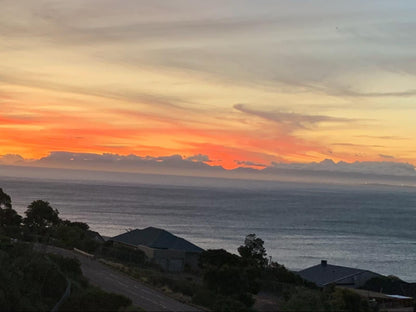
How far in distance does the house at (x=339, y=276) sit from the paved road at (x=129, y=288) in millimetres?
20000

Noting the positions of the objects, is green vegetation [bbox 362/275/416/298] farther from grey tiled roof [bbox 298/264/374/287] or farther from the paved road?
the paved road

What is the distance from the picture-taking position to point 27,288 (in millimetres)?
26766

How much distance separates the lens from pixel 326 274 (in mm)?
51719

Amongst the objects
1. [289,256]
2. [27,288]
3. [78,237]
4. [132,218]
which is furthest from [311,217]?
[27,288]

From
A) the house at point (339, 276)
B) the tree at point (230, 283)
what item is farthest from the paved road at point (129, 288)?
the house at point (339, 276)

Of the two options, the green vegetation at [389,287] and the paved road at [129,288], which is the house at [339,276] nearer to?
the green vegetation at [389,287]

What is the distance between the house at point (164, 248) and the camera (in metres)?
52.1

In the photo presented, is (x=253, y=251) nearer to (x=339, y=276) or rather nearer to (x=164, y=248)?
(x=339, y=276)

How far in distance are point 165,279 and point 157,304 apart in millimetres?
7672

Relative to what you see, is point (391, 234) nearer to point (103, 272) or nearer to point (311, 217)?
point (311, 217)

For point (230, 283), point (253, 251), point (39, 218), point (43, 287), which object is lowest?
point (43, 287)

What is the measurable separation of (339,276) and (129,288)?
25.0 metres

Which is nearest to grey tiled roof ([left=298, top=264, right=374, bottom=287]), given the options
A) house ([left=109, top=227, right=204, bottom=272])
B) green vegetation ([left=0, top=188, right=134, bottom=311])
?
house ([left=109, top=227, right=204, bottom=272])

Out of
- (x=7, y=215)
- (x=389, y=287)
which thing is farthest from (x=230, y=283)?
(x=7, y=215)
